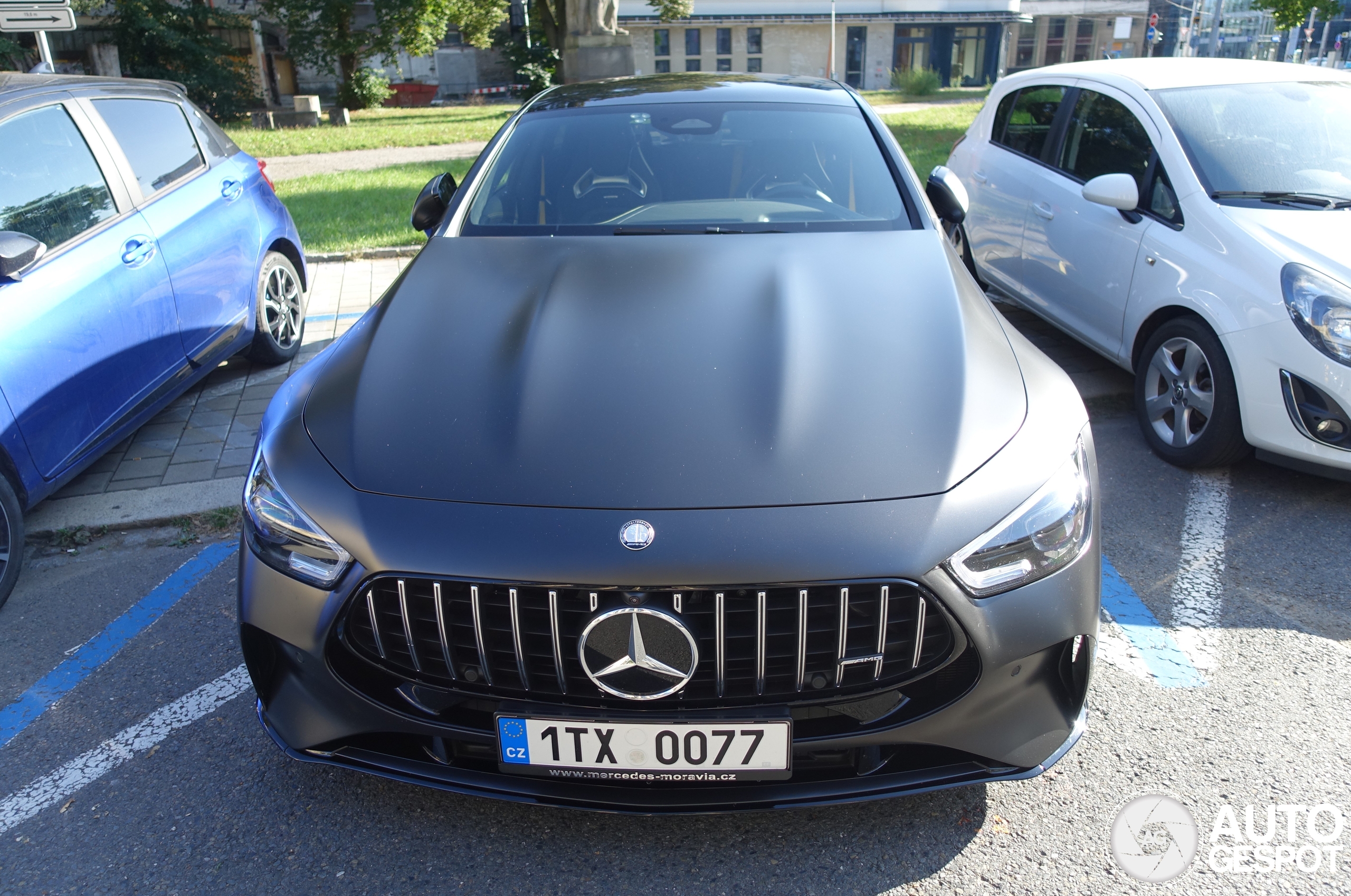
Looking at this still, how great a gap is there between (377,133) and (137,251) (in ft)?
57.4

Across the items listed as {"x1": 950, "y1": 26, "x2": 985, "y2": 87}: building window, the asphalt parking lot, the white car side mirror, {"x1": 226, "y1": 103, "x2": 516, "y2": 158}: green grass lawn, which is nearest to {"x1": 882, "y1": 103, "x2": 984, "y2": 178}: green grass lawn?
the white car side mirror

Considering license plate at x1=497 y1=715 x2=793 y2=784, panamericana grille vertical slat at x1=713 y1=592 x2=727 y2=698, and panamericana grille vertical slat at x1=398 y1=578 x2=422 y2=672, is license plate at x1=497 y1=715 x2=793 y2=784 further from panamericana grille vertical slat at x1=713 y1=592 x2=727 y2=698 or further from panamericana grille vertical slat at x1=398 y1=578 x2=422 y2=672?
panamericana grille vertical slat at x1=398 y1=578 x2=422 y2=672

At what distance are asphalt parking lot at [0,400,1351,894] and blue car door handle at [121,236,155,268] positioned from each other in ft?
5.09

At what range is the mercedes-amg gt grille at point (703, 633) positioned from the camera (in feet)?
6.26

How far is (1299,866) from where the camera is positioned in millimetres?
2160

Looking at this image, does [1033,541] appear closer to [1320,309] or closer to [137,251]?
[1320,309]

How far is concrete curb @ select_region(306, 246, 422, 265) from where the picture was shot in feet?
25.6

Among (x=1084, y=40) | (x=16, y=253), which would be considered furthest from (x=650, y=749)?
(x=1084, y=40)

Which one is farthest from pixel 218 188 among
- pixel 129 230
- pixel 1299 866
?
pixel 1299 866

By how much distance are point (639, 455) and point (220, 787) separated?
1390 millimetres

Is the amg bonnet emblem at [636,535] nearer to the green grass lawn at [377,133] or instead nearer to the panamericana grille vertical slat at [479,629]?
the panamericana grille vertical slat at [479,629]

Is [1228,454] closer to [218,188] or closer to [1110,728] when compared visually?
[1110,728]

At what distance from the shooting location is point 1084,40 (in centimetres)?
5759

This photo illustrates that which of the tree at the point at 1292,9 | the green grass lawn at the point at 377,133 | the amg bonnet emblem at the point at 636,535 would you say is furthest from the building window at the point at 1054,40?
the amg bonnet emblem at the point at 636,535
